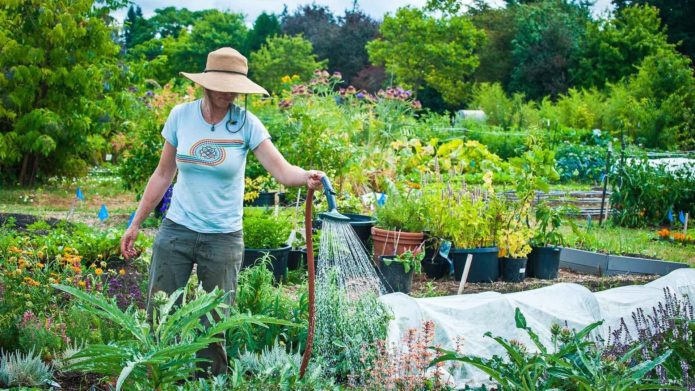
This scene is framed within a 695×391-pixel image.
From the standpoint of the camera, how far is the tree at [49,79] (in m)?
9.86

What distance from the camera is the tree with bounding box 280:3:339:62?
3750cm

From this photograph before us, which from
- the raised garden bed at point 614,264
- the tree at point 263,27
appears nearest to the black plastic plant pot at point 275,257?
the raised garden bed at point 614,264

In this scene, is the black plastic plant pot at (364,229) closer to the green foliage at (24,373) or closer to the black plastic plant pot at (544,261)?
the black plastic plant pot at (544,261)

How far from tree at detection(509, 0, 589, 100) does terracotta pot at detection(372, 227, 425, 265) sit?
77.8 feet

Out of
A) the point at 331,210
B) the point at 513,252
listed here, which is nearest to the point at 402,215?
the point at 513,252

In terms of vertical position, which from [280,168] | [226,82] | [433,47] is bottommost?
[280,168]

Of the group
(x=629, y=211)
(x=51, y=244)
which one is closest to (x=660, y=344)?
(x=51, y=244)

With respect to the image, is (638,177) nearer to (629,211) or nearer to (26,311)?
(629,211)

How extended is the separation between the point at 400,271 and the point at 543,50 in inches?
1031

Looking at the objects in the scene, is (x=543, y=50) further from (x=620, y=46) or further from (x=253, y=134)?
(x=253, y=134)

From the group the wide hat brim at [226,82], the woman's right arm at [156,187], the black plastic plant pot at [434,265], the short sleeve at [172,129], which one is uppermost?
the wide hat brim at [226,82]

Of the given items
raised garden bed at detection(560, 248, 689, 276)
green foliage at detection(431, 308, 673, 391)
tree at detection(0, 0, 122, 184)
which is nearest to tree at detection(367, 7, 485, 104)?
tree at detection(0, 0, 122, 184)

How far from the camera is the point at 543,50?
2967cm

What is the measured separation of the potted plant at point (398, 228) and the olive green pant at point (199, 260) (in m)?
2.44
